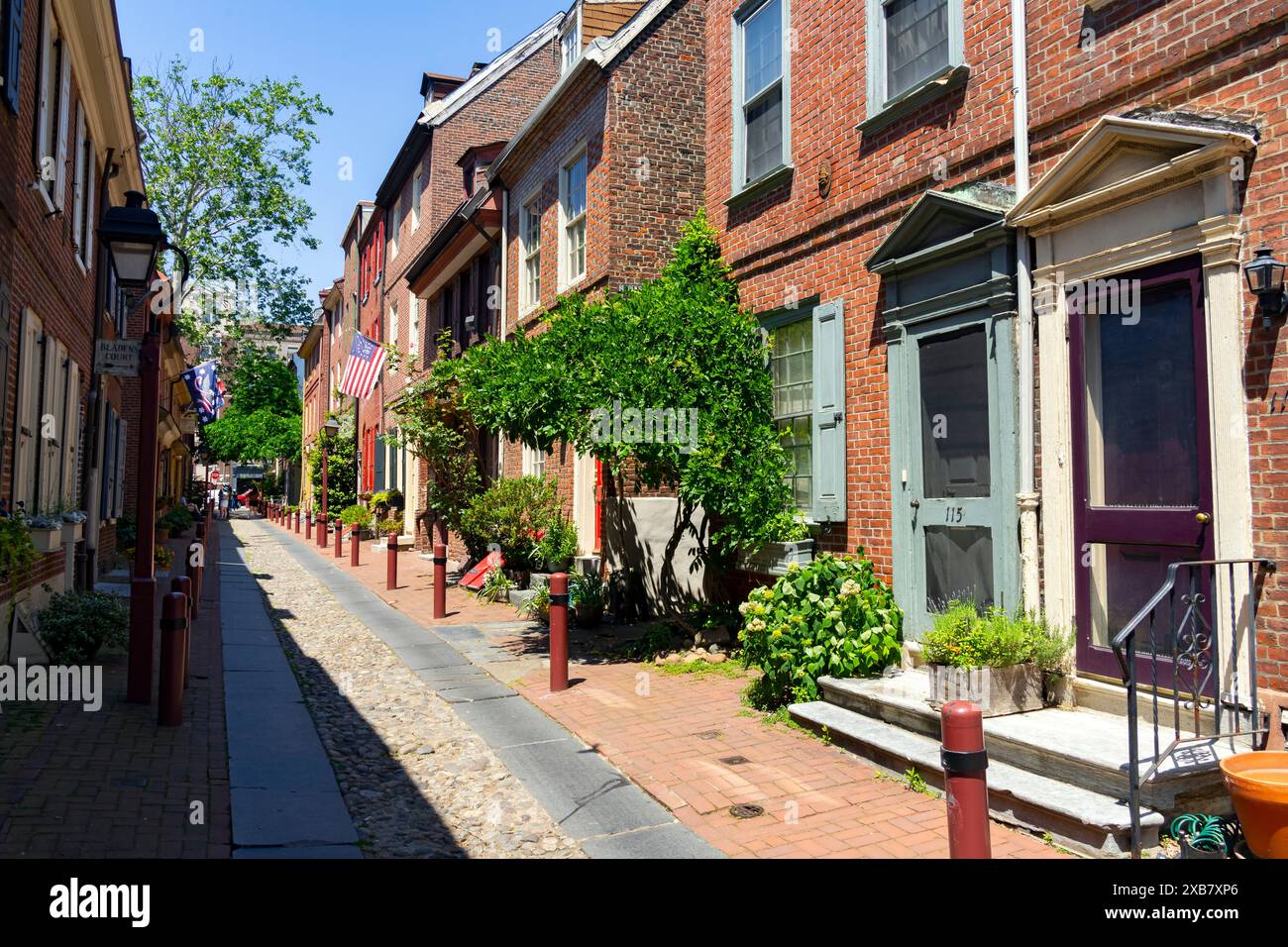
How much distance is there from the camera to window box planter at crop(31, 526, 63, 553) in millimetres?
8125

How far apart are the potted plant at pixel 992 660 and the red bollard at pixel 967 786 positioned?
239cm

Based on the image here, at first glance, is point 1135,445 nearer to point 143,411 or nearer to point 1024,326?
point 1024,326

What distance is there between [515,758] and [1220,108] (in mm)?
5651

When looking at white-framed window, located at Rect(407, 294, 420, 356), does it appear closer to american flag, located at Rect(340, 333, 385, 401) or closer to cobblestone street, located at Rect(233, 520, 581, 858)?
american flag, located at Rect(340, 333, 385, 401)

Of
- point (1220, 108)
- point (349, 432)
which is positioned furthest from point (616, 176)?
point (349, 432)

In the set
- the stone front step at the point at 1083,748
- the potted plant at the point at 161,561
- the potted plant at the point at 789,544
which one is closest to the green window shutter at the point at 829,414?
the potted plant at the point at 789,544

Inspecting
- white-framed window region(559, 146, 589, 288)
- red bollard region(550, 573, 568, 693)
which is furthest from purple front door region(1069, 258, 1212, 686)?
white-framed window region(559, 146, 589, 288)

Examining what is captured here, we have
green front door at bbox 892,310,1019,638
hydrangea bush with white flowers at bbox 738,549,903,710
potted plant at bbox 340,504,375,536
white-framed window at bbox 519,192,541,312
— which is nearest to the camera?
green front door at bbox 892,310,1019,638

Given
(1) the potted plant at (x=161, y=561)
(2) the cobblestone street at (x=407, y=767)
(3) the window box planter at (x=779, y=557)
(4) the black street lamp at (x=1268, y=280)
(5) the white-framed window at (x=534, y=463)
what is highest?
(4) the black street lamp at (x=1268, y=280)

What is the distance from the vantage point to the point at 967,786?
3131 millimetres

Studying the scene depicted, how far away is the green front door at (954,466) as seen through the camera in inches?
250

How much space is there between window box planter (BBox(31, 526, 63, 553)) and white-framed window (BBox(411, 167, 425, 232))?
17.2 meters

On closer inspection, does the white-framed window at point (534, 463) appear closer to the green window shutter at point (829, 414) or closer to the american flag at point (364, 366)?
the green window shutter at point (829, 414)

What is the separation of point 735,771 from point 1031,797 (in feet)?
5.80
